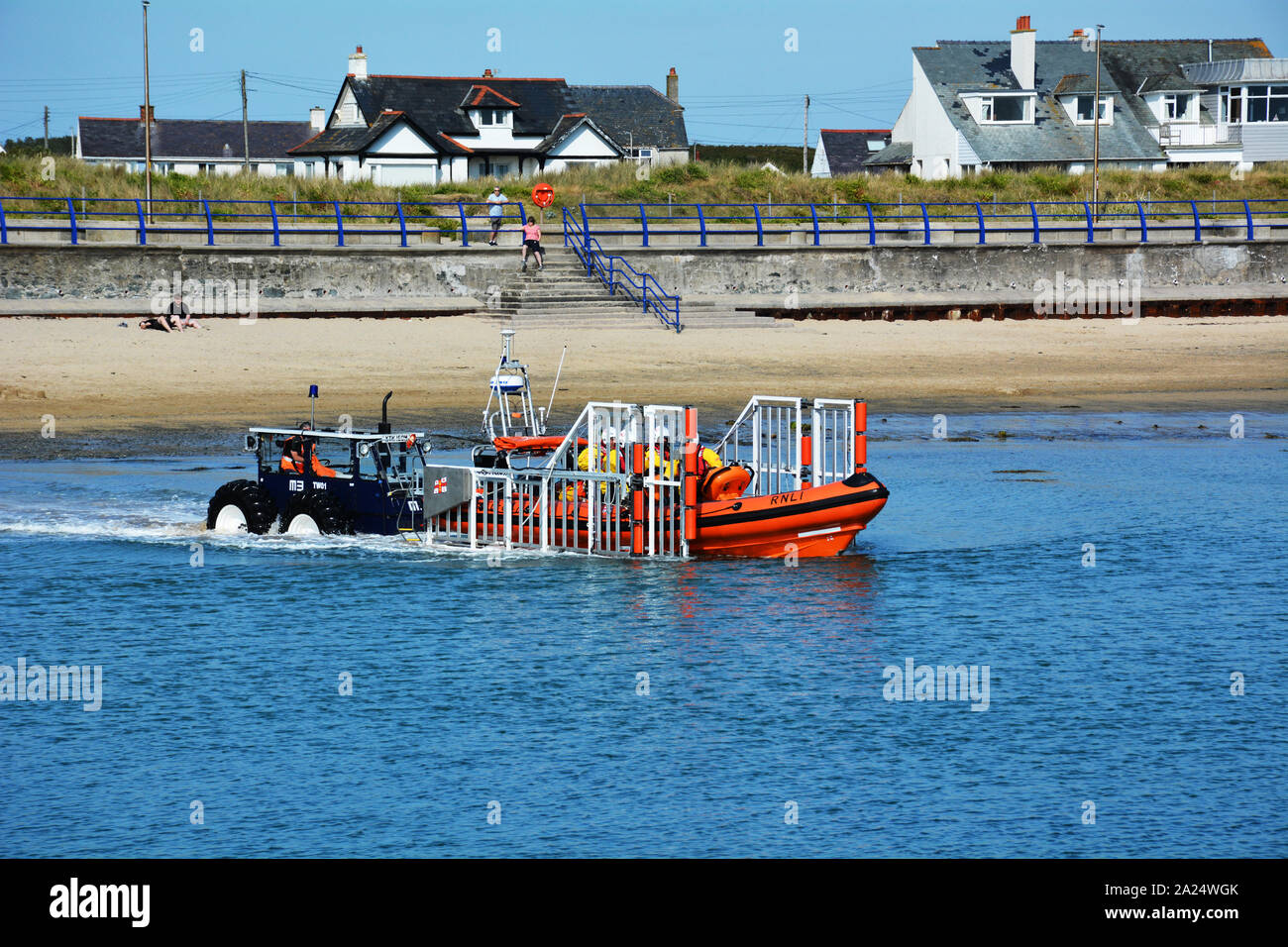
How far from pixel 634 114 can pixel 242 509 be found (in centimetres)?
6399

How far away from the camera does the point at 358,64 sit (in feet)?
238

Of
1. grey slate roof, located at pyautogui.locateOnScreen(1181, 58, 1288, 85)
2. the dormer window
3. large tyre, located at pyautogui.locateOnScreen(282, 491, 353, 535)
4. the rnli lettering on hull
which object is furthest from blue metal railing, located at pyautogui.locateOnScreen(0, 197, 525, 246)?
grey slate roof, located at pyautogui.locateOnScreen(1181, 58, 1288, 85)

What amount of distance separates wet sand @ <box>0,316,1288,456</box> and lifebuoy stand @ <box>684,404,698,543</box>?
29.2ft

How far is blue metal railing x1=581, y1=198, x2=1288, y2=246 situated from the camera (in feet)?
140

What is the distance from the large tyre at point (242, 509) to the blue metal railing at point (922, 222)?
75.9 feet

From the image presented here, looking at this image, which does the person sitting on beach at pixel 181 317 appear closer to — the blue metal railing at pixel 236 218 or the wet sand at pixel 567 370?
the wet sand at pixel 567 370

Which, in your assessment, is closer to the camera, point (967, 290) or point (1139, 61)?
point (967, 290)

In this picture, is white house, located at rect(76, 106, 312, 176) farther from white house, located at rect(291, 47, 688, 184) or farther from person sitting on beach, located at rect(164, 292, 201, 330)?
person sitting on beach, located at rect(164, 292, 201, 330)

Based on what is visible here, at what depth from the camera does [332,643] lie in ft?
45.9

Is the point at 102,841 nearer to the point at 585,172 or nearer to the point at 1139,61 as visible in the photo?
the point at 585,172

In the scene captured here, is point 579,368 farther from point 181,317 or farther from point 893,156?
point 893,156

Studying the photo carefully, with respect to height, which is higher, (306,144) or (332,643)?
(306,144)
